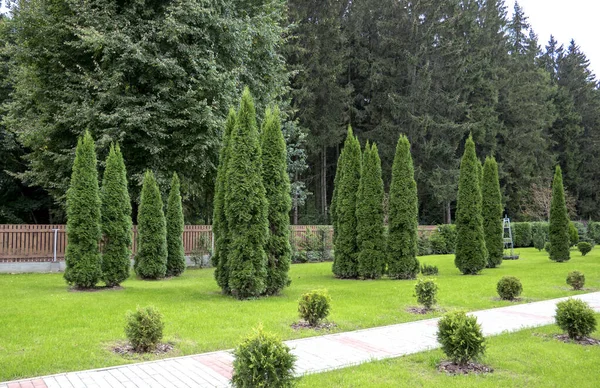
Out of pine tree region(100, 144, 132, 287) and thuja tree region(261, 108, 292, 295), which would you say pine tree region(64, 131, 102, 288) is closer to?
pine tree region(100, 144, 132, 287)

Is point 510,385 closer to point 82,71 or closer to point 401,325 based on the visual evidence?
point 401,325

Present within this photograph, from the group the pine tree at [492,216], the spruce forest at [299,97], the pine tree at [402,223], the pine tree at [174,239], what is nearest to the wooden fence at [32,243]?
the spruce forest at [299,97]

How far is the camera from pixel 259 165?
36.7 ft

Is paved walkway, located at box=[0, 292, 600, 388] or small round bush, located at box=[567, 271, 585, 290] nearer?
paved walkway, located at box=[0, 292, 600, 388]

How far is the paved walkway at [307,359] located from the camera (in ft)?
16.1

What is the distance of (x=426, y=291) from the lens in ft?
30.7

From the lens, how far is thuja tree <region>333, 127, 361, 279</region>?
15.7 metres

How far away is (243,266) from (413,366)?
5.71 m

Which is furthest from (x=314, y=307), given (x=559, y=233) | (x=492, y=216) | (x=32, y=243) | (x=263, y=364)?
(x=559, y=233)

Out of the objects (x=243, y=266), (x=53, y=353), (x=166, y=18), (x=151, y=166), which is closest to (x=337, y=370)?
(x=53, y=353)

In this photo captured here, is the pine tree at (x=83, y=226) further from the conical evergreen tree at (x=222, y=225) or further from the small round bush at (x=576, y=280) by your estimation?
the small round bush at (x=576, y=280)

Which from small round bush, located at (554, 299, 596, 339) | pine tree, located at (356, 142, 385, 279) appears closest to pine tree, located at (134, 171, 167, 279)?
pine tree, located at (356, 142, 385, 279)

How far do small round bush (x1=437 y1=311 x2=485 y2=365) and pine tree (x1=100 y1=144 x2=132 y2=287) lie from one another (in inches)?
379

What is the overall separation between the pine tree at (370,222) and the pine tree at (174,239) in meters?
6.68
